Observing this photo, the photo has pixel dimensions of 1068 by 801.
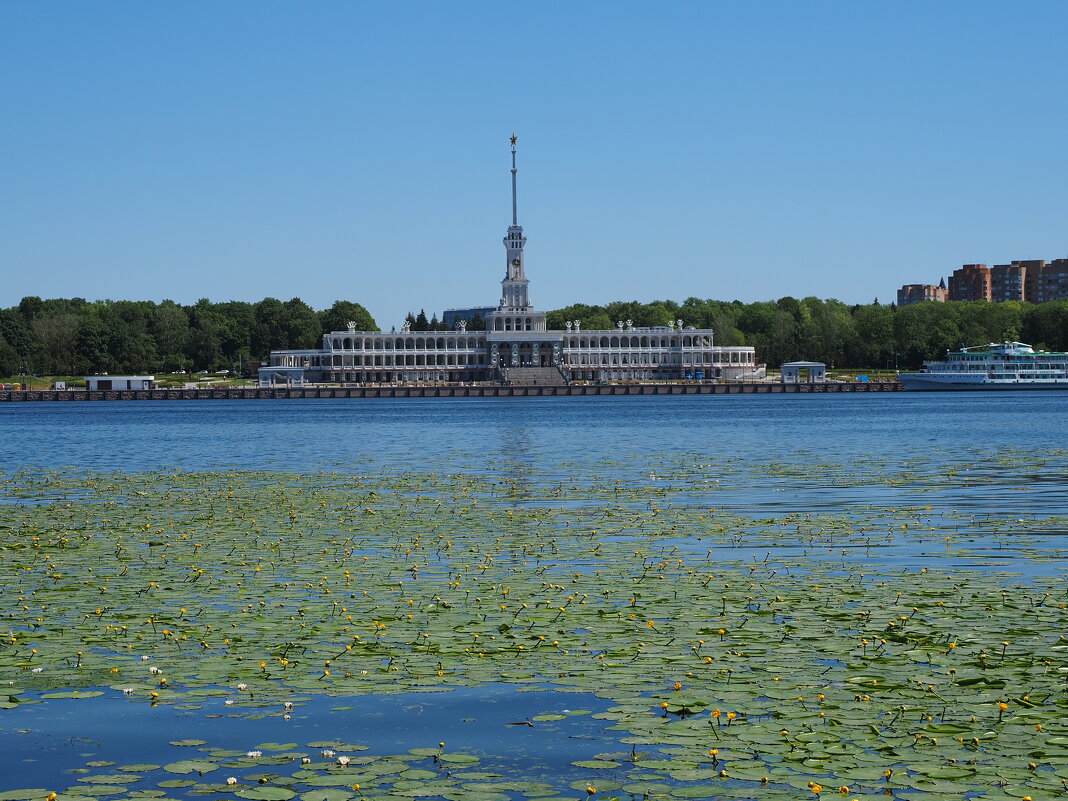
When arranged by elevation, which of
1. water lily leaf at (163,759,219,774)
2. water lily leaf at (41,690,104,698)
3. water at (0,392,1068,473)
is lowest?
water at (0,392,1068,473)

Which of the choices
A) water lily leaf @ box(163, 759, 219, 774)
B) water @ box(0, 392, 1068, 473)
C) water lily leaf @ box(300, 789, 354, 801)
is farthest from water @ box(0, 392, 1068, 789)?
water lily leaf @ box(300, 789, 354, 801)

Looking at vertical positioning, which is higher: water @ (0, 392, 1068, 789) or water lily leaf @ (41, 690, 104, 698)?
water lily leaf @ (41, 690, 104, 698)

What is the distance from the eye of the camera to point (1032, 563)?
24.4m

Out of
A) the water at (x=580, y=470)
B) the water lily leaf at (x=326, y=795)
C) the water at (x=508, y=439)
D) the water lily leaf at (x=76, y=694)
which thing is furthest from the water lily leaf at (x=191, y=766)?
the water at (x=508, y=439)

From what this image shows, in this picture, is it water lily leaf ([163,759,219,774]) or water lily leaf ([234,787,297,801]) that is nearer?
water lily leaf ([234,787,297,801])

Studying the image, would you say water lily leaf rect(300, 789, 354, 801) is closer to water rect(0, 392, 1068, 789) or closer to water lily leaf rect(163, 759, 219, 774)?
water lily leaf rect(163, 759, 219, 774)

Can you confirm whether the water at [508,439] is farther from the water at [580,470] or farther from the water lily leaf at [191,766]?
the water lily leaf at [191,766]

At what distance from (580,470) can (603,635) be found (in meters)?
33.2

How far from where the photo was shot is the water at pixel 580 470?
14.0 metres

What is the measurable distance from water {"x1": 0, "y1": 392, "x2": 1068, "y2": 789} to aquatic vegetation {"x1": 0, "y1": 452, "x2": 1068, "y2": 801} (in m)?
0.37

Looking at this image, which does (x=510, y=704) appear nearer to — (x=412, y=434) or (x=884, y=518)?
(x=884, y=518)

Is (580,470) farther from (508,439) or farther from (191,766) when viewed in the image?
(191,766)

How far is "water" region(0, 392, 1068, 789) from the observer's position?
45.8 feet

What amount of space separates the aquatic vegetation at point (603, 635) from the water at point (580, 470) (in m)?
0.37
